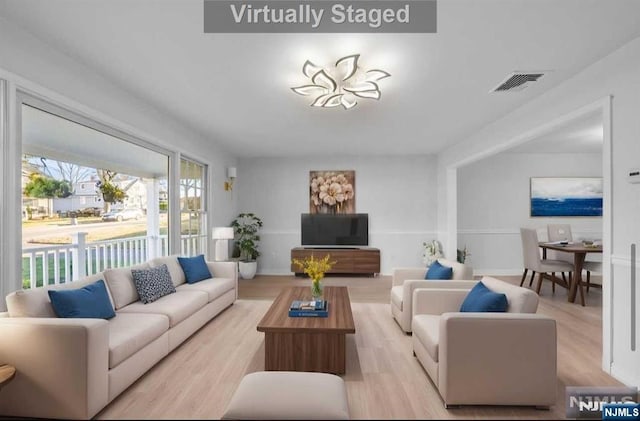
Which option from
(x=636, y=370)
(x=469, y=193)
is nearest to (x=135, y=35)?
(x=636, y=370)

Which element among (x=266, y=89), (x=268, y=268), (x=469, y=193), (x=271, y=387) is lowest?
(x=268, y=268)

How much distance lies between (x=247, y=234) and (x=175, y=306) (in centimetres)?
400

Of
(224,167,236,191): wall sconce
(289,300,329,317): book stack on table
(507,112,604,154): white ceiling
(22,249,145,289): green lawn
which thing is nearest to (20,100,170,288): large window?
(22,249,145,289): green lawn

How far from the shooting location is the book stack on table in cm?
285

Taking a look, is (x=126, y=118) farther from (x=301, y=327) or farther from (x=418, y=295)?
(x=418, y=295)

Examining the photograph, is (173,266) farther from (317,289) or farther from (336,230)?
(336,230)

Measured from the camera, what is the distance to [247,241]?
6.81m

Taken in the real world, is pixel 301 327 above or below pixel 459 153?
below

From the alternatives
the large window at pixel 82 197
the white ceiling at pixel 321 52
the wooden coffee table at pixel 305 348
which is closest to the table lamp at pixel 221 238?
the large window at pixel 82 197

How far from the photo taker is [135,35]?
2.37 metres

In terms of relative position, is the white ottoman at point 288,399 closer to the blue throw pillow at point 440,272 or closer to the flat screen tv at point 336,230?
the blue throw pillow at point 440,272

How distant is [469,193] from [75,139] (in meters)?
6.75

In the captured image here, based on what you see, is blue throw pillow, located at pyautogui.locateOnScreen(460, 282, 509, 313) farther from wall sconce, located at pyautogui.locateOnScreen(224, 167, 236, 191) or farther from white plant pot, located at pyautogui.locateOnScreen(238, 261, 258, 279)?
wall sconce, located at pyautogui.locateOnScreen(224, 167, 236, 191)

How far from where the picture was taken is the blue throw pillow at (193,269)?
4.18m
